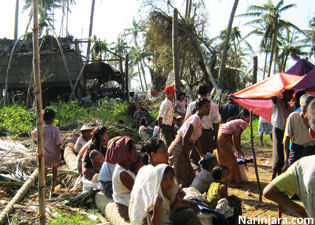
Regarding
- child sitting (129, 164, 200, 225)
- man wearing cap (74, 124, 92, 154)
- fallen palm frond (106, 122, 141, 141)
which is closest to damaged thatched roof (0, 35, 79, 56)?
fallen palm frond (106, 122, 141, 141)

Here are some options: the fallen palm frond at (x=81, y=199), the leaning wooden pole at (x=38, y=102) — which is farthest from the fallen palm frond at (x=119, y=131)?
the leaning wooden pole at (x=38, y=102)

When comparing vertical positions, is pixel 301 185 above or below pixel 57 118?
above

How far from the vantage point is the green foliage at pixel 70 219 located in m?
3.78

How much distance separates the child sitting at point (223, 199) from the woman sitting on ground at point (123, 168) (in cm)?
99

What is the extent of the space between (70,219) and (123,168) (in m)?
1.11

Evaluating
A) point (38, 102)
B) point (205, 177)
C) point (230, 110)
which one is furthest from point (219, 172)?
→ point (230, 110)

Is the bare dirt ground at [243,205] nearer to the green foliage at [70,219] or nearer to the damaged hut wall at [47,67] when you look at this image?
the green foliage at [70,219]

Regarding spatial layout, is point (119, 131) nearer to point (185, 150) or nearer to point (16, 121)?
point (16, 121)

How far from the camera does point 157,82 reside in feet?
83.3

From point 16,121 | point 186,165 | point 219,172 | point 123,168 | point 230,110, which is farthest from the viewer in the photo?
point 16,121

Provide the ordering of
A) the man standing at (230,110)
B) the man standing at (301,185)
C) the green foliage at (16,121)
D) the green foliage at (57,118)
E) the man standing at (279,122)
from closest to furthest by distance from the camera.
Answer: the man standing at (301,185) < the man standing at (279,122) < the man standing at (230,110) < the green foliage at (16,121) < the green foliage at (57,118)

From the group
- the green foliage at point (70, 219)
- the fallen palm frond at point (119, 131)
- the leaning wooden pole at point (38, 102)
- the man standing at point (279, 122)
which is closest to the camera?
the leaning wooden pole at point (38, 102)

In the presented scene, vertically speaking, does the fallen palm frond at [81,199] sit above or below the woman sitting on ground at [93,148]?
below

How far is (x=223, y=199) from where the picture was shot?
12.0 feet
